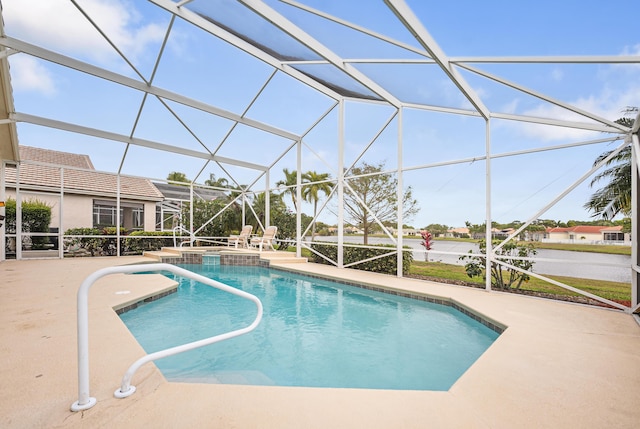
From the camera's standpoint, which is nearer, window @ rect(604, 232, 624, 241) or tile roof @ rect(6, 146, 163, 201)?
window @ rect(604, 232, 624, 241)

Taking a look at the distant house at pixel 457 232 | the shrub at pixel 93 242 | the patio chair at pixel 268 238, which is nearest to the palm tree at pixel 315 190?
the patio chair at pixel 268 238

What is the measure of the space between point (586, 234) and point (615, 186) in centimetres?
100

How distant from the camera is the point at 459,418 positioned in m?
1.96

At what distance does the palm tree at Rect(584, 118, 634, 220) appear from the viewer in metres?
5.21

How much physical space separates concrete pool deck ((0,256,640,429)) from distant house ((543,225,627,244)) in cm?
238

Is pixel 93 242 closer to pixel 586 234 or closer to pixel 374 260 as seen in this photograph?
pixel 374 260

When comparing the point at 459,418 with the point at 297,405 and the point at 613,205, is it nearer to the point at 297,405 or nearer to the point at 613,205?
the point at 297,405

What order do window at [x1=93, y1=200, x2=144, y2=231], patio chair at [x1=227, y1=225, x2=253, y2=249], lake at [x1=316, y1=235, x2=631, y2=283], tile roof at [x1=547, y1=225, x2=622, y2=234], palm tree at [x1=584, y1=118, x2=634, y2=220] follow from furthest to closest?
window at [x1=93, y1=200, x2=144, y2=231]
patio chair at [x1=227, y1=225, x2=253, y2=249]
tile roof at [x1=547, y1=225, x2=622, y2=234]
palm tree at [x1=584, y1=118, x2=634, y2=220]
lake at [x1=316, y1=235, x2=631, y2=283]

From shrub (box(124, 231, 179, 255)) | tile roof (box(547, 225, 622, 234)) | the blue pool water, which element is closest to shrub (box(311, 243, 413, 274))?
the blue pool water

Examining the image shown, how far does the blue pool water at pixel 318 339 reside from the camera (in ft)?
10.5

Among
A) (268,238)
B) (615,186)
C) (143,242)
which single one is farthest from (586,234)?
(143,242)

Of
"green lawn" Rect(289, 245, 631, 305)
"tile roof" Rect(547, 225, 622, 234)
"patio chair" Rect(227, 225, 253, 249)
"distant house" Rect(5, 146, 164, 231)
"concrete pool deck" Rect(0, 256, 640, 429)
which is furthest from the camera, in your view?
"distant house" Rect(5, 146, 164, 231)

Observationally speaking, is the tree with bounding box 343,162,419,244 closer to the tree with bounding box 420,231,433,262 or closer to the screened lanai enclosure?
the screened lanai enclosure

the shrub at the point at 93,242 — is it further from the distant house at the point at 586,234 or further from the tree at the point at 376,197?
the distant house at the point at 586,234
